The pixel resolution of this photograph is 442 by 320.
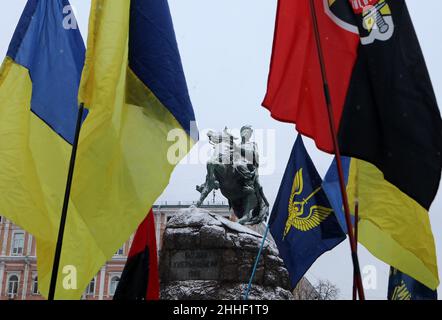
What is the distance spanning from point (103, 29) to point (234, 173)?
9.79 meters

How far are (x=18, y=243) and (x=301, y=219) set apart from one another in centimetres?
5131

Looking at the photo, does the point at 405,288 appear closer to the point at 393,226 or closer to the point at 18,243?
the point at 393,226

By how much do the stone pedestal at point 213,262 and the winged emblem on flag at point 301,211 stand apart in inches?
108

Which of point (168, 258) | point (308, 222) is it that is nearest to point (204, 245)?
point (168, 258)

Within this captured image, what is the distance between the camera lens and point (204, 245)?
12297 millimetres

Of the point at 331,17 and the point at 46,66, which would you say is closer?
the point at 331,17

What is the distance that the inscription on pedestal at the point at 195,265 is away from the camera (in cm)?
1204

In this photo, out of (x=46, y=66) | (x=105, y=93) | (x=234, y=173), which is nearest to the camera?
(x=105, y=93)

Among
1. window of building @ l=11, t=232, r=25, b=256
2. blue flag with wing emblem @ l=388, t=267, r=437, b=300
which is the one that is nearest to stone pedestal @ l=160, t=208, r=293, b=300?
blue flag with wing emblem @ l=388, t=267, r=437, b=300

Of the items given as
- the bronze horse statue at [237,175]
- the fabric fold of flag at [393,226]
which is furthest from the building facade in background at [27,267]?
the fabric fold of flag at [393,226]

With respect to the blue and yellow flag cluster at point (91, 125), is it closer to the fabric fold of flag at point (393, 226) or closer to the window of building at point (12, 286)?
the fabric fold of flag at point (393, 226)

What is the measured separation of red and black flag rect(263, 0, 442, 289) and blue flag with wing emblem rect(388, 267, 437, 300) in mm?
3092

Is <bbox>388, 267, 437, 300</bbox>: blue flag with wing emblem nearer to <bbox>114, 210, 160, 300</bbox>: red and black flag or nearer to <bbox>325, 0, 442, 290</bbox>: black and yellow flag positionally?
<bbox>325, 0, 442, 290</bbox>: black and yellow flag
